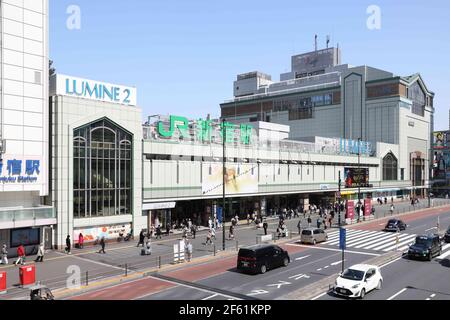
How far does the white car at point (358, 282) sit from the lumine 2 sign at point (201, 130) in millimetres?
29548

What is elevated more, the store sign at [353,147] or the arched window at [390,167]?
the store sign at [353,147]

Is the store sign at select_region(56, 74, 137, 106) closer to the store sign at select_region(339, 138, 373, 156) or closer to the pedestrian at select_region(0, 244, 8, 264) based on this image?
the pedestrian at select_region(0, 244, 8, 264)

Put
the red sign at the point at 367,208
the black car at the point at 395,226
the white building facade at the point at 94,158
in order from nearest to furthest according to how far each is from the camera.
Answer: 1. the white building facade at the point at 94,158
2. the black car at the point at 395,226
3. the red sign at the point at 367,208

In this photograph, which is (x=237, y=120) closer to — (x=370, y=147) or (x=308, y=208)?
(x=370, y=147)

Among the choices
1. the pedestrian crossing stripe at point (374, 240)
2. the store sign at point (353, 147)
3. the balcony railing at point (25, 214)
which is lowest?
the pedestrian crossing stripe at point (374, 240)

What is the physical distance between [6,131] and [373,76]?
96791 millimetres

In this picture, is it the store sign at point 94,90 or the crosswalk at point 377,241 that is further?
the crosswalk at point 377,241

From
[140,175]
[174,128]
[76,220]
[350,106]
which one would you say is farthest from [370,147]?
[76,220]

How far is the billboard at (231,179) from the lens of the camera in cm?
5125

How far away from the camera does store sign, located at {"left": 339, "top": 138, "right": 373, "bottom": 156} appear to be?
8331 cm

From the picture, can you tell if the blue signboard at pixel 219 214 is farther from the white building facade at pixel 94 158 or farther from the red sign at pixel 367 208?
the red sign at pixel 367 208

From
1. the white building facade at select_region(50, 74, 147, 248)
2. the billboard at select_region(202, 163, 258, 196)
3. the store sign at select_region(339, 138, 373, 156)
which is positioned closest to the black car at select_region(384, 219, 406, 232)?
the billboard at select_region(202, 163, 258, 196)

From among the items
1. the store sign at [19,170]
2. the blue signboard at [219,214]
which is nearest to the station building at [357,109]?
the blue signboard at [219,214]

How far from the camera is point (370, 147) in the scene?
3740 inches
